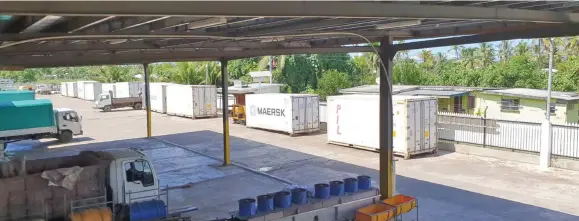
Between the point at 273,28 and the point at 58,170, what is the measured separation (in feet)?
18.3

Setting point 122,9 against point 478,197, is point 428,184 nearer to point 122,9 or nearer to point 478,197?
point 478,197

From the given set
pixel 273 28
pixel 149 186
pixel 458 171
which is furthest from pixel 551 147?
pixel 149 186

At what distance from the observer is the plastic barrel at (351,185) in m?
12.1

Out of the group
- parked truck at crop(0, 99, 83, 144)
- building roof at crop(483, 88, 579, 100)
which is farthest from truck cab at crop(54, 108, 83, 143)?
building roof at crop(483, 88, 579, 100)

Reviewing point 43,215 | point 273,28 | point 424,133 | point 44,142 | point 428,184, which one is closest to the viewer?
point 43,215

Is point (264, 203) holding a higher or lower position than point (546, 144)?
lower

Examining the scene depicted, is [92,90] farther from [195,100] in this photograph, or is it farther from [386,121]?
[386,121]

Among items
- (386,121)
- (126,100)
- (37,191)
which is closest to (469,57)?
(126,100)

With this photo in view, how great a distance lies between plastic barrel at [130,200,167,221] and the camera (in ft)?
34.3

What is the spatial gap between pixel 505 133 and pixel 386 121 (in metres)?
9.97

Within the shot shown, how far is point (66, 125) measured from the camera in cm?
2748

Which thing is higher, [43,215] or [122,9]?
[122,9]

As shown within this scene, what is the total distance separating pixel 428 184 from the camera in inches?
651

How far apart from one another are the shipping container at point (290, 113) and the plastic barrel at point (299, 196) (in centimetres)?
1616
